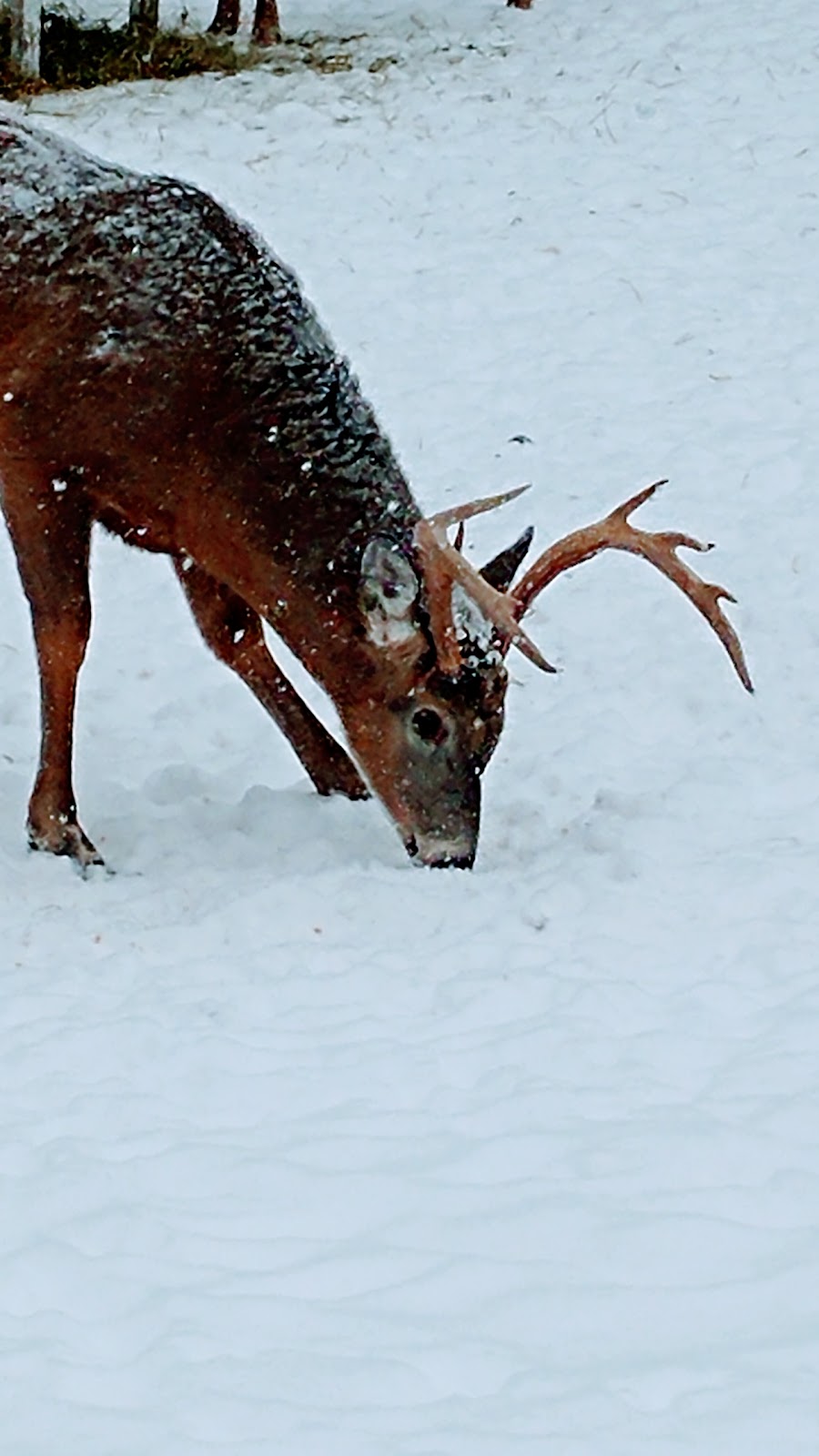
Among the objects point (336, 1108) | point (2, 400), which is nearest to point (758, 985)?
point (336, 1108)

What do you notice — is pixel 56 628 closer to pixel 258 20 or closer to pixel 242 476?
pixel 242 476

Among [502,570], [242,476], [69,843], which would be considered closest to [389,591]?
[502,570]

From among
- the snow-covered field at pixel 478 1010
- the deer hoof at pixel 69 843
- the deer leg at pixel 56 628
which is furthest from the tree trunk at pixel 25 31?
the deer hoof at pixel 69 843

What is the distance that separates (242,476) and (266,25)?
12731 mm

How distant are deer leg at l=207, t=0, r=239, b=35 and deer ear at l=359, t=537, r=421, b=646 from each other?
43.9 feet

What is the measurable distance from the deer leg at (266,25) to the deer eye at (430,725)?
13.0 meters

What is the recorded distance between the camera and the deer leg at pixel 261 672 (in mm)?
6699

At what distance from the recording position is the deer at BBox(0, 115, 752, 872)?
5.98 meters

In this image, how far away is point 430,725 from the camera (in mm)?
5980

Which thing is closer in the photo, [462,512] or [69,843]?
[462,512]

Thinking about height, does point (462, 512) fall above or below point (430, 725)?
above

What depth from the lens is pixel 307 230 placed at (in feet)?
42.2

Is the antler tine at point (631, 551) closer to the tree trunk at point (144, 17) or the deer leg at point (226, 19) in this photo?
the tree trunk at point (144, 17)

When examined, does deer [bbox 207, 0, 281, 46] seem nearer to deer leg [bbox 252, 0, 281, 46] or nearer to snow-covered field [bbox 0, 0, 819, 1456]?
deer leg [bbox 252, 0, 281, 46]
